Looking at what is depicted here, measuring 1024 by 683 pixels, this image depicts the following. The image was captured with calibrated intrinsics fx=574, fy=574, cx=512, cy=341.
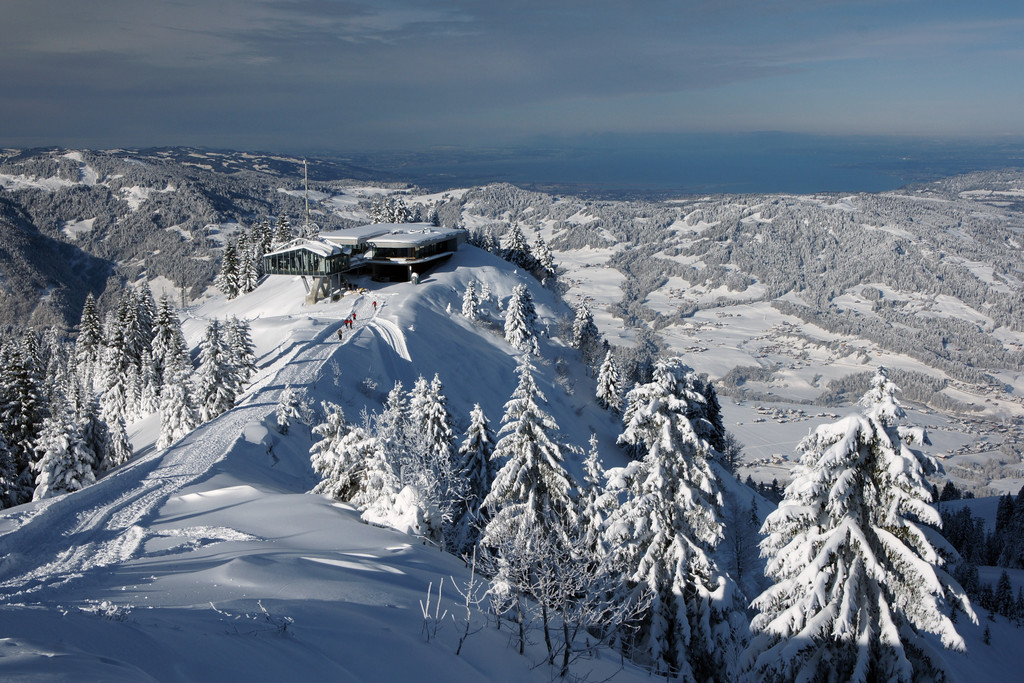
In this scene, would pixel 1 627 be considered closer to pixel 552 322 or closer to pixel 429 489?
pixel 429 489

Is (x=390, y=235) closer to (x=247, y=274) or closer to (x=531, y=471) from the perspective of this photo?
(x=247, y=274)

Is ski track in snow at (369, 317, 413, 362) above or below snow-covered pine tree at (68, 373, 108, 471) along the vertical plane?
above

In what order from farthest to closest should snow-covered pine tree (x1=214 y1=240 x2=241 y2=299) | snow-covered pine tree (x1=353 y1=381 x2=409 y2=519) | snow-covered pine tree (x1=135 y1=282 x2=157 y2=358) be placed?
snow-covered pine tree (x1=214 y1=240 x2=241 y2=299) < snow-covered pine tree (x1=135 y1=282 x2=157 y2=358) < snow-covered pine tree (x1=353 y1=381 x2=409 y2=519)

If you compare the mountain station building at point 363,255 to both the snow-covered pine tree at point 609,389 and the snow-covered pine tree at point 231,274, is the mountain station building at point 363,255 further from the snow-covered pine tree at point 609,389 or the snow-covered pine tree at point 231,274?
the snow-covered pine tree at point 609,389

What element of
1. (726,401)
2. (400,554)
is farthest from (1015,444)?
(400,554)

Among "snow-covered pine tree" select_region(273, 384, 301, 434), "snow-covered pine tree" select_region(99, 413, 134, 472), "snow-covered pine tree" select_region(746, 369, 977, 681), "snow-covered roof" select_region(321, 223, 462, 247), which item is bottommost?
"snow-covered pine tree" select_region(99, 413, 134, 472)

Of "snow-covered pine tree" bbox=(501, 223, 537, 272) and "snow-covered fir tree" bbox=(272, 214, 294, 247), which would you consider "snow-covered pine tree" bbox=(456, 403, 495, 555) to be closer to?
"snow-covered fir tree" bbox=(272, 214, 294, 247)

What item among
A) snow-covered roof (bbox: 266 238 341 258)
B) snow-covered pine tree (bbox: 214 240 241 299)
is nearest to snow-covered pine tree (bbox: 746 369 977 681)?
snow-covered roof (bbox: 266 238 341 258)
